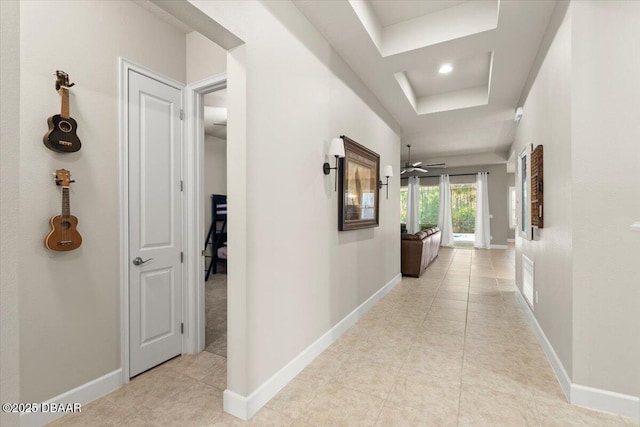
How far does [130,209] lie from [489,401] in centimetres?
288

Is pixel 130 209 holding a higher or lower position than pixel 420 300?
higher

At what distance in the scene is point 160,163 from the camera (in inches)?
99.8

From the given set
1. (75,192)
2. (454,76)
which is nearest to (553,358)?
(454,76)

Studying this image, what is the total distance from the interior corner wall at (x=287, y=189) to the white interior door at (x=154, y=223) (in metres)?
0.95

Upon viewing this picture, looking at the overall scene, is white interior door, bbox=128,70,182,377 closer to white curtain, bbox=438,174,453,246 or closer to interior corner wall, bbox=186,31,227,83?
interior corner wall, bbox=186,31,227,83

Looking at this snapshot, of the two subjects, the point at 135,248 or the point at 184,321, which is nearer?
the point at 135,248

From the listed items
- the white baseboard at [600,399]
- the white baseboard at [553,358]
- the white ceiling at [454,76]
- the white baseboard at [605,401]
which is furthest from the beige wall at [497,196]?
the white baseboard at [605,401]

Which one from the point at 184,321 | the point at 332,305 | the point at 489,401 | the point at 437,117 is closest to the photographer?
the point at 489,401

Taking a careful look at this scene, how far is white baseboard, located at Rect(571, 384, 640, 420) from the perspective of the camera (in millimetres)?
1844

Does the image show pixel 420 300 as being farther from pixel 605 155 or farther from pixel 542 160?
pixel 605 155

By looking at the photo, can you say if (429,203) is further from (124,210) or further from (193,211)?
(124,210)

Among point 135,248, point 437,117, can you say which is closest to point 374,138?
point 437,117

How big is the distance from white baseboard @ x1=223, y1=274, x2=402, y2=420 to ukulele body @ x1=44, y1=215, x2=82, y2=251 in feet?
4.45

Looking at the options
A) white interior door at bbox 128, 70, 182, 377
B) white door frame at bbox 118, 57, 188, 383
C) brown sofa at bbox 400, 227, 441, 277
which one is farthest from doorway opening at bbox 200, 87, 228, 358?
brown sofa at bbox 400, 227, 441, 277
